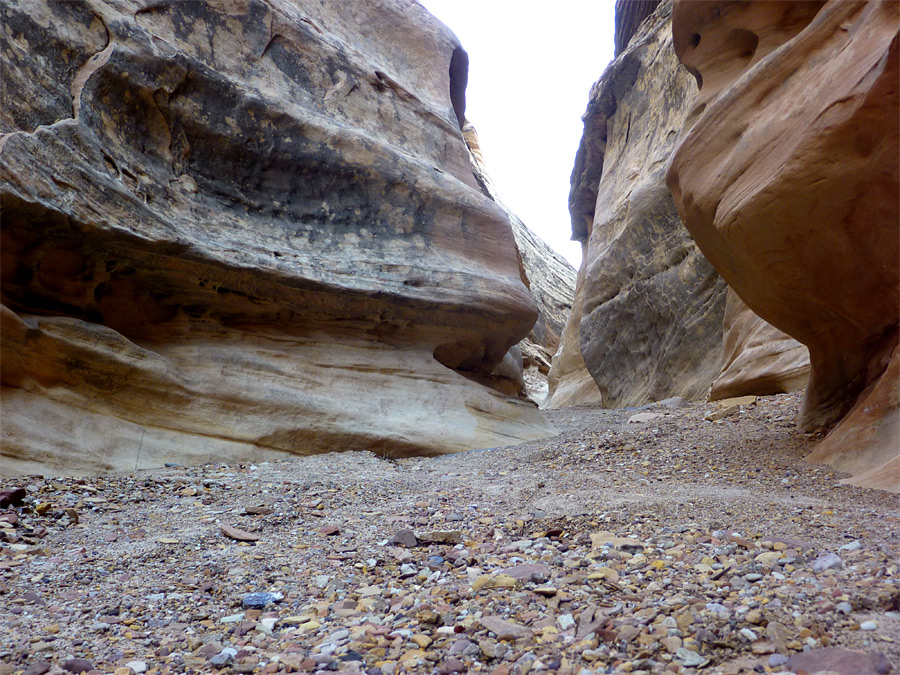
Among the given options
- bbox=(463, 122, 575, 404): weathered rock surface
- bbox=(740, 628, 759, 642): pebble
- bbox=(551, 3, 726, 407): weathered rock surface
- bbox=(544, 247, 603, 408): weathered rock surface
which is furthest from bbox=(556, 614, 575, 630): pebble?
bbox=(463, 122, 575, 404): weathered rock surface

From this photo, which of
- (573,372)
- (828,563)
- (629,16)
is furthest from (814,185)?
(629,16)

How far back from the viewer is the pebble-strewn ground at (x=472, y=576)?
1.56 metres

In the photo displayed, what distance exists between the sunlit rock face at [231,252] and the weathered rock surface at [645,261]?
344cm

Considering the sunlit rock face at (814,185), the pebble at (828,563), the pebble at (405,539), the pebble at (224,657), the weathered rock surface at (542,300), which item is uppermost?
the weathered rock surface at (542,300)

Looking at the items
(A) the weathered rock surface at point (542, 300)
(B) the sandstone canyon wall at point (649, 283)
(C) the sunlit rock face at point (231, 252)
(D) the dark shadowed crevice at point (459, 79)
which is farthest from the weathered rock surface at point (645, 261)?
(A) the weathered rock surface at point (542, 300)

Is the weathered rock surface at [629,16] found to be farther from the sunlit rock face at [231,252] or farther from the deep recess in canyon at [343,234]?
the sunlit rock face at [231,252]

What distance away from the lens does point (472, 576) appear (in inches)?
85.4

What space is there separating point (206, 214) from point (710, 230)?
4631mm

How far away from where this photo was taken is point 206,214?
19.6ft

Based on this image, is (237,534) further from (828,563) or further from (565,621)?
(828,563)

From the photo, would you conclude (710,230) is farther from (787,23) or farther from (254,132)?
(254,132)

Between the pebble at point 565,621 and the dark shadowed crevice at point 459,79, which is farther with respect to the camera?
the dark shadowed crevice at point 459,79

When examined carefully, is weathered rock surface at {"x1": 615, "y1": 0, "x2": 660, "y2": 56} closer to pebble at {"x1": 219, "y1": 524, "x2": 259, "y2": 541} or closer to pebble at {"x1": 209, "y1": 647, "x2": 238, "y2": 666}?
pebble at {"x1": 219, "y1": 524, "x2": 259, "y2": 541}

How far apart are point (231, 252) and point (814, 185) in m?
4.77
